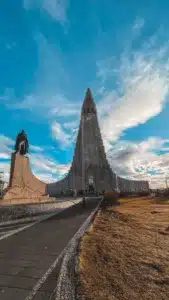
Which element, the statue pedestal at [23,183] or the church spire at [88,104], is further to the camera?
the church spire at [88,104]

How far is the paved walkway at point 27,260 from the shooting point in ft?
7.95

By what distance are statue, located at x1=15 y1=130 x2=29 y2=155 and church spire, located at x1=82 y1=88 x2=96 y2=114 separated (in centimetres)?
4654

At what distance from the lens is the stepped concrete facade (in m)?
52.4

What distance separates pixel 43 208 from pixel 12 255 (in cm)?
702

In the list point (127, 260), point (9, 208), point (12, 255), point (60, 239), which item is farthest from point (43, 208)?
point (127, 260)

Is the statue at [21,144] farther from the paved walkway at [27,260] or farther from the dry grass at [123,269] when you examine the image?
the dry grass at [123,269]

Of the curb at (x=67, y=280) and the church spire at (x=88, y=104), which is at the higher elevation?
the church spire at (x=88, y=104)

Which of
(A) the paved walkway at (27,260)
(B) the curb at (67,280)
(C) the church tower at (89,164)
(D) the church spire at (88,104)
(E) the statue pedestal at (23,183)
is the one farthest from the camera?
(D) the church spire at (88,104)

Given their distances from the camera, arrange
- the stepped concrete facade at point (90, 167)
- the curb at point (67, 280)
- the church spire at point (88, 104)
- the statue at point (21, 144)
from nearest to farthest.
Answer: the curb at point (67, 280) < the statue at point (21, 144) < the stepped concrete facade at point (90, 167) < the church spire at point (88, 104)

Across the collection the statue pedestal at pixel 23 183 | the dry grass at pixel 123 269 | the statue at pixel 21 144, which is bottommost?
the dry grass at pixel 123 269

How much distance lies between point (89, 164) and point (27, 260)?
51.9m

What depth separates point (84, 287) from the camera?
240cm

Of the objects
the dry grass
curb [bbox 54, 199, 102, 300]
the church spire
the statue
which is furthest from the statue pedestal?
the church spire

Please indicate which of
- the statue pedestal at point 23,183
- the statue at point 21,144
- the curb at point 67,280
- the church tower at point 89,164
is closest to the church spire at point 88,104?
the church tower at point 89,164
